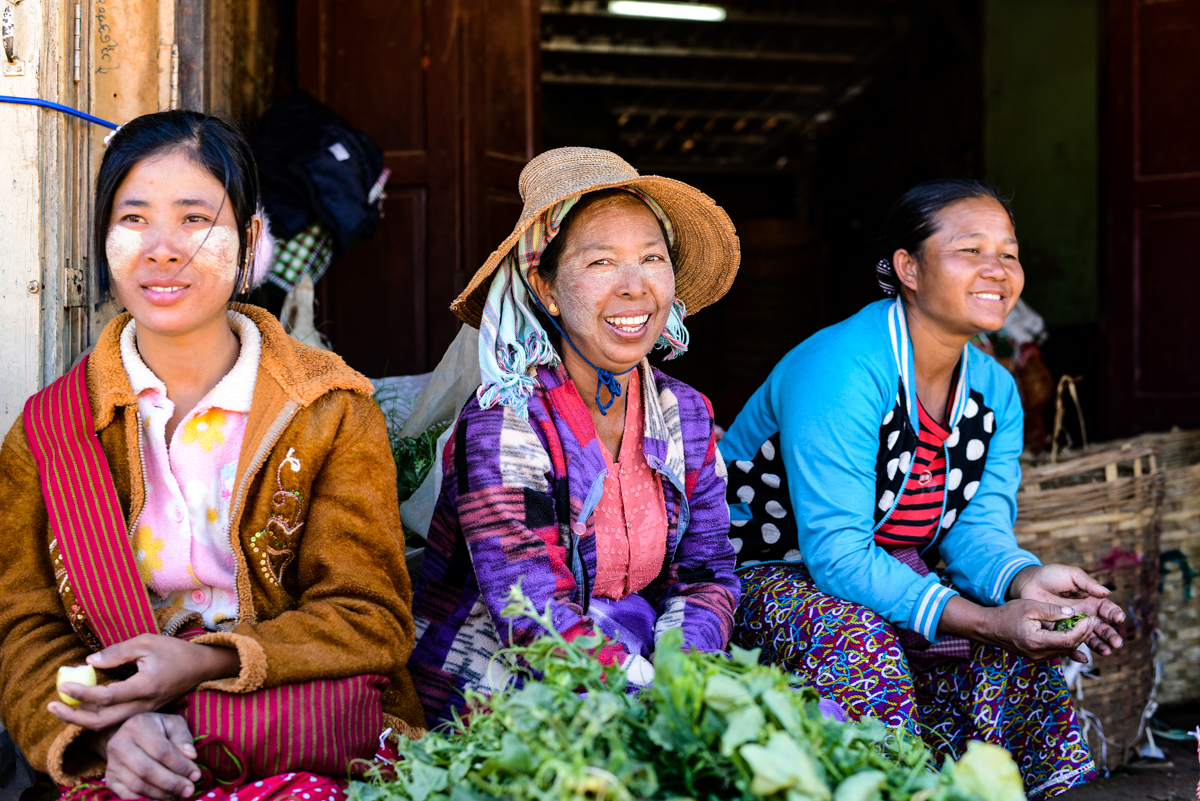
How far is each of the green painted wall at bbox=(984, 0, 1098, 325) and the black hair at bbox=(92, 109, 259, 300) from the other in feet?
21.3

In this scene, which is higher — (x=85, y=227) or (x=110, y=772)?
(x=85, y=227)

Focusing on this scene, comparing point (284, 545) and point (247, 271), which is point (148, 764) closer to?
point (284, 545)

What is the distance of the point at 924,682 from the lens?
2262 mm

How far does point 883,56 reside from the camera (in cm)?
922

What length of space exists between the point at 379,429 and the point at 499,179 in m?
2.90

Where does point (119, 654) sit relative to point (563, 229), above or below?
below

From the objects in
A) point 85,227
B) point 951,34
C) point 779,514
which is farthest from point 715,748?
point 951,34

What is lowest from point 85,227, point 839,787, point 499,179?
point 839,787

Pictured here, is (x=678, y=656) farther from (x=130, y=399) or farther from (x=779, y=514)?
(x=779, y=514)

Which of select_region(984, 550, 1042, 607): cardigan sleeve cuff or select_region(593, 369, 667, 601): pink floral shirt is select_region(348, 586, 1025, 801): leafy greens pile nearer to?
select_region(593, 369, 667, 601): pink floral shirt

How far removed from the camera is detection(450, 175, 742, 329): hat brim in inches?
76.7

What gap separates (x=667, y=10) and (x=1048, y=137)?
291 cm

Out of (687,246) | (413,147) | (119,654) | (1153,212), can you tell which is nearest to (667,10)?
(413,147)

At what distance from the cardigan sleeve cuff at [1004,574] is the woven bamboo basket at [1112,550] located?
0.41 meters
